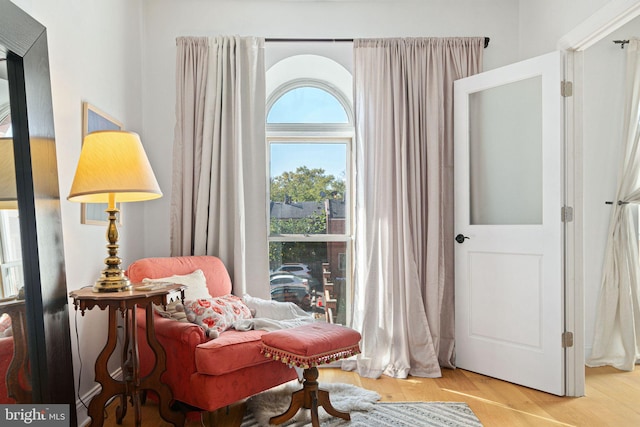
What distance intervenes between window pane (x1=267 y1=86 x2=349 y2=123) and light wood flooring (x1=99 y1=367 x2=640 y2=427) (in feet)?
6.53

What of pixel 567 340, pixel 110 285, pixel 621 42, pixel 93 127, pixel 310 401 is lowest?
pixel 310 401

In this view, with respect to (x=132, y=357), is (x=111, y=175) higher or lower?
higher

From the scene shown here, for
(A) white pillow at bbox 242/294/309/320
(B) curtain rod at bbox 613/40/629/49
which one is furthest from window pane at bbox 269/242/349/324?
(B) curtain rod at bbox 613/40/629/49

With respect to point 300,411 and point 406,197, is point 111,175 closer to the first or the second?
point 300,411

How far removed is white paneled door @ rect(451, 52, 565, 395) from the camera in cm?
298

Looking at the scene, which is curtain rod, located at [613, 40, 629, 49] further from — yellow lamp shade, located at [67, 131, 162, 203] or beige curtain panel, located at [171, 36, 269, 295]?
yellow lamp shade, located at [67, 131, 162, 203]

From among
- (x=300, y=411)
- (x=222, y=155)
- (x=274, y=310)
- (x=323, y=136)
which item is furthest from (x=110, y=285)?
(x=323, y=136)

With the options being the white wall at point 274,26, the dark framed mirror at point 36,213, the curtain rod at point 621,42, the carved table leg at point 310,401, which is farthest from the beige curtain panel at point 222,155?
the curtain rod at point 621,42

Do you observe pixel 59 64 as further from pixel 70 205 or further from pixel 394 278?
pixel 394 278

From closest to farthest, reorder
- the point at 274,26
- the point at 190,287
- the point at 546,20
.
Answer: the point at 190,287 → the point at 546,20 → the point at 274,26

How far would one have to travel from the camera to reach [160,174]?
11.5ft

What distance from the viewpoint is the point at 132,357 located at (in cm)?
234

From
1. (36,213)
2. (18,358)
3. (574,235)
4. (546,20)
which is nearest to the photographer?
(18,358)

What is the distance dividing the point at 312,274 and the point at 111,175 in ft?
7.12
